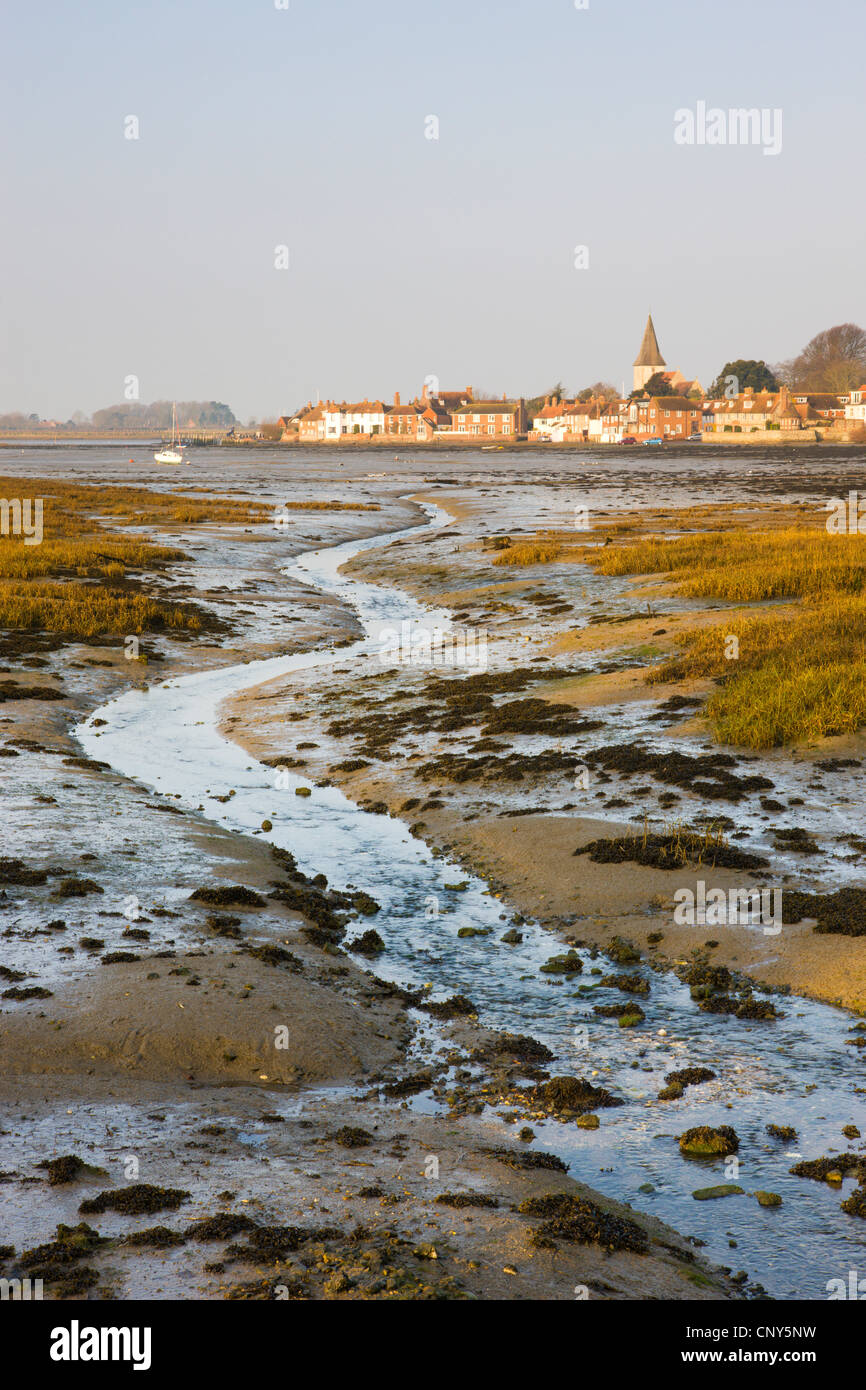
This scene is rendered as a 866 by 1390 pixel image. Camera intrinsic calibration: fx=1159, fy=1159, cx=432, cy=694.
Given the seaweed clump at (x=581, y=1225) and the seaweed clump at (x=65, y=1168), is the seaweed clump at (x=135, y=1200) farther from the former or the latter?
the seaweed clump at (x=581, y=1225)

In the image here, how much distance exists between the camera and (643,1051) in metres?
9.72

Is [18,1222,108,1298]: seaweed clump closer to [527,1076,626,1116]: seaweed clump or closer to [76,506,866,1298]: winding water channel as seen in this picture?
[76,506,866,1298]: winding water channel

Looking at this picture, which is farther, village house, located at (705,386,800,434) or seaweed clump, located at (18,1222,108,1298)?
village house, located at (705,386,800,434)

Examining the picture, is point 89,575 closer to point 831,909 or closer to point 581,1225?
point 831,909

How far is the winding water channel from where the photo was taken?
24.0 ft

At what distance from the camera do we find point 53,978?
10.5m

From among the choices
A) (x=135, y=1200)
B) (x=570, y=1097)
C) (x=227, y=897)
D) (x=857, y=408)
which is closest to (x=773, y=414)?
(x=857, y=408)

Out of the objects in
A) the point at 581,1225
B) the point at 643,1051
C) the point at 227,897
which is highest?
the point at 227,897

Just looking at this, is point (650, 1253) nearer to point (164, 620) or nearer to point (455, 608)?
point (164, 620)

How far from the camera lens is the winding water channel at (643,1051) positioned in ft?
24.0

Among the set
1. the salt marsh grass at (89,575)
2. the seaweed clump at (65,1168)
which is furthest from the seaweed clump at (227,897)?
the salt marsh grass at (89,575)

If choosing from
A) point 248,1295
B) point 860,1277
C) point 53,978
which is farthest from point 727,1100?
point 53,978

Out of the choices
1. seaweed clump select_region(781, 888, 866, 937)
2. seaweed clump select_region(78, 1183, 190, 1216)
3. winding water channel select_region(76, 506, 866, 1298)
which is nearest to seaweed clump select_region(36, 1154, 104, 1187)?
seaweed clump select_region(78, 1183, 190, 1216)

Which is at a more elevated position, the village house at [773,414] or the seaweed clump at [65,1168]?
the village house at [773,414]
